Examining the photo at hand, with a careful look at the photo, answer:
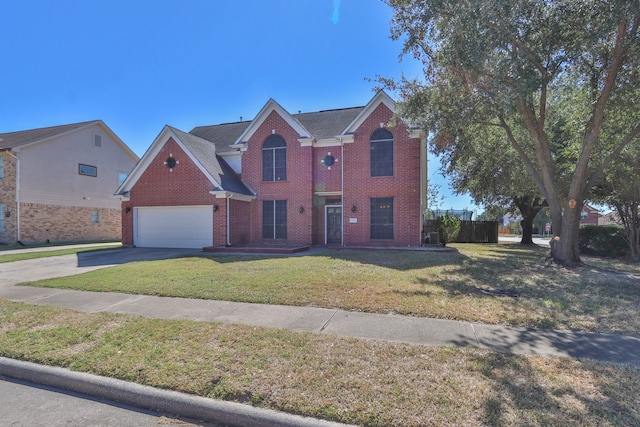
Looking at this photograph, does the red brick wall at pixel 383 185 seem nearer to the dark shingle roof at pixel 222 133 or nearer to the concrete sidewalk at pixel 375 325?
the dark shingle roof at pixel 222 133

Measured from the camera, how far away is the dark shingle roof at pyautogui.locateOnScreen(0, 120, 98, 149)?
845 inches

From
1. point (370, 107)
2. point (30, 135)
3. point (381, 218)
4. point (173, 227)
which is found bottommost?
point (173, 227)

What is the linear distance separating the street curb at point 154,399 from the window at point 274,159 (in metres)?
14.3

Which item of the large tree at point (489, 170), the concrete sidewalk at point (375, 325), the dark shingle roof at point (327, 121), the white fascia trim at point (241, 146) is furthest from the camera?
the white fascia trim at point (241, 146)

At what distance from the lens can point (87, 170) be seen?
971 inches

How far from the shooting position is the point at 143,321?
5.27m

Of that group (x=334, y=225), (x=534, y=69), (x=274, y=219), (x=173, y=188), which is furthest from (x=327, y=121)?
(x=534, y=69)

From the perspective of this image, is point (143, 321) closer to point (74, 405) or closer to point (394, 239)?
point (74, 405)

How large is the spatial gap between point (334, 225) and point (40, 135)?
2088 centimetres

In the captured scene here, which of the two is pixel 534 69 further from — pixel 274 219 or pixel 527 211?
pixel 527 211

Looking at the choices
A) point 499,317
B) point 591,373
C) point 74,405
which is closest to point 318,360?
point 74,405

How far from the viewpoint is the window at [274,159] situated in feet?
58.3

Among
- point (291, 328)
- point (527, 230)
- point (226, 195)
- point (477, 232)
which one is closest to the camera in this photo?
point (291, 328)

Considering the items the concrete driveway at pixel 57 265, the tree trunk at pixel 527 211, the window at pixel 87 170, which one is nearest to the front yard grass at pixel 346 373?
the concrete driveway at pixel 57 265
